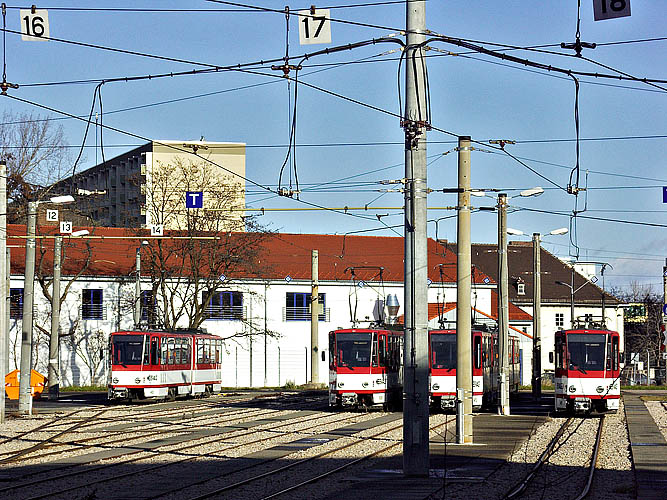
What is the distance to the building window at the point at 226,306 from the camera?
219ft

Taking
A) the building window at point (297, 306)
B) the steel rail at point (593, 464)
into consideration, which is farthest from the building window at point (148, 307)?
the steel rail at point (593, 464)

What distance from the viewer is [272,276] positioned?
68.3m

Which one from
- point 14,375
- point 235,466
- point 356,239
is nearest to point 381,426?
point 235,466

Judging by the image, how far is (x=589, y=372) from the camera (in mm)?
36094

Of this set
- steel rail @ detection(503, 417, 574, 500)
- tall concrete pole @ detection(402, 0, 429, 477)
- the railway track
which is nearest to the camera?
steel rail @ detection(503, 417, 574, 500)

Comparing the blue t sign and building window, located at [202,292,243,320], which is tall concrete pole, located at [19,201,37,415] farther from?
building window, located at [202,292,243,320]

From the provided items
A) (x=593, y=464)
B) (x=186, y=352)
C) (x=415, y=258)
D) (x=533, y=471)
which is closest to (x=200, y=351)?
(x=186, y=352)

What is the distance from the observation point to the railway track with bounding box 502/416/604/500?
17.3 m

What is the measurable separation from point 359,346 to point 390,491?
21582 mm

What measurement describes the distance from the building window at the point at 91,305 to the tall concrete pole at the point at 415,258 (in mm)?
47262

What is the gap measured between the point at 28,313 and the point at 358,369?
458 inches

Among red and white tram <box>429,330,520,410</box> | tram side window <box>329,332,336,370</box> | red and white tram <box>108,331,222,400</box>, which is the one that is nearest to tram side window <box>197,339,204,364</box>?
red and white tram <box>108,331,222,400</box>

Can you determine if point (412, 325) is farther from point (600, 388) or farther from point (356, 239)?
point (356, 239)

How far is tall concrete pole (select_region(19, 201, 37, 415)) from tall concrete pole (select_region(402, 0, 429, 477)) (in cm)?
1912
